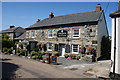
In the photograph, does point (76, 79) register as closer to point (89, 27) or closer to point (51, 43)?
point (89, 27)

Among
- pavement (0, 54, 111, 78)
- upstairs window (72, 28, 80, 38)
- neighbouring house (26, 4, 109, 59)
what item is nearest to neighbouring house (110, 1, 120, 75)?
pavement (0, 54, 111, 78)

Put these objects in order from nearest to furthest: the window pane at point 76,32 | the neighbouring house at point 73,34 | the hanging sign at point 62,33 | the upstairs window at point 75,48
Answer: the neighbouring house at point 73,34, the upstairs window at point 75,48, the window pane at point 76,32, the hanging sign at point 62,33

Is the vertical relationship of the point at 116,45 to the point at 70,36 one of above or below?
below

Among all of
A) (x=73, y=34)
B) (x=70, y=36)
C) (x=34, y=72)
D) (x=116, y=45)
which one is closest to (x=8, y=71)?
(x=34, y=72)

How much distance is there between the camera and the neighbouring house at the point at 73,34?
13656mm

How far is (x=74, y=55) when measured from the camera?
563 inches

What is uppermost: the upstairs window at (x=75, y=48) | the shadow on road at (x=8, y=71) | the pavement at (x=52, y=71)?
the upstairs window at (x=75, y=48)

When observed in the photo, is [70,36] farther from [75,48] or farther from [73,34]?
[75,48]

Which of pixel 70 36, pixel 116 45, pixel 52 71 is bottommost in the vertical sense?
pixel 52 71


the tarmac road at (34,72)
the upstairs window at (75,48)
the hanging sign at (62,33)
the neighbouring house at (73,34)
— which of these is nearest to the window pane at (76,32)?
the neighbouring house at (73,34)

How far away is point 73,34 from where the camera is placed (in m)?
15.2

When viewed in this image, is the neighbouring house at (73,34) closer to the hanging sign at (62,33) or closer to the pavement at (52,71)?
the hanging sign at (62,33)

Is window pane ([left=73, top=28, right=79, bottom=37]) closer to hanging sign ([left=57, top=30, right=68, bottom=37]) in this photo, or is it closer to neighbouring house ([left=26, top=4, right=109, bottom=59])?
neighbouring house ([left=26, top=4, right=109, bottom=59])

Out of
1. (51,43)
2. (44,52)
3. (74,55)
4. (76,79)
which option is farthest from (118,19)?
(44,52)
